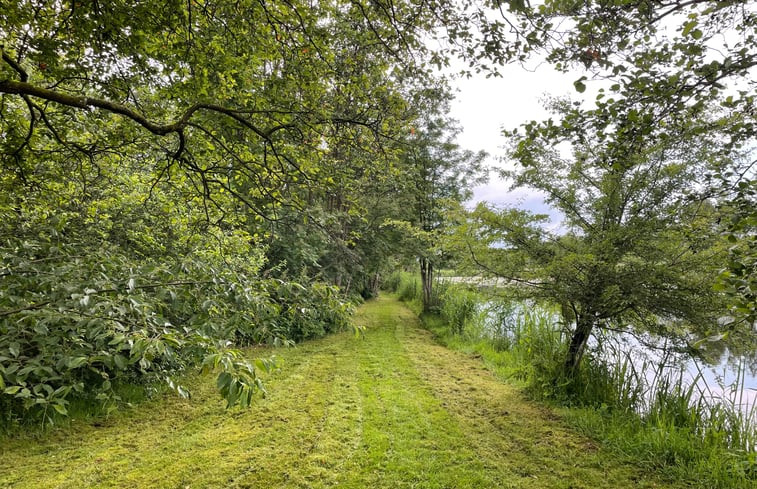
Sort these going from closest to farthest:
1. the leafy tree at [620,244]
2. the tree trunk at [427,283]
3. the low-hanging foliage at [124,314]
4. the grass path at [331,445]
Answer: the low-hanging foliage at [124,314], the grass path at [331,445], the leafy tree at [620,244], the tree trunk at [427,283]

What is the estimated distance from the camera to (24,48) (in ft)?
8.09

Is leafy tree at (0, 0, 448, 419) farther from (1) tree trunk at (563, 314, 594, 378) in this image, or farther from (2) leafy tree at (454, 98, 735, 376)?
(1) tree trunk at (563, 314, 594, 378)

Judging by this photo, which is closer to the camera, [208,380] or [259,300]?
[259,300]

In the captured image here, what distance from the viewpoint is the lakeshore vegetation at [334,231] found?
1.84 m

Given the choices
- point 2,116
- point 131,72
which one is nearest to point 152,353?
point 2,116

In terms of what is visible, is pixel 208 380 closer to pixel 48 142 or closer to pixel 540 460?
pixel 48 142

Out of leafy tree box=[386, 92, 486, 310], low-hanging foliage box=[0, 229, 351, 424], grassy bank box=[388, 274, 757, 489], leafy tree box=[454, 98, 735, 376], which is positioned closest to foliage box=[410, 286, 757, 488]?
grassy bank box=[388, 274, 757, 489]

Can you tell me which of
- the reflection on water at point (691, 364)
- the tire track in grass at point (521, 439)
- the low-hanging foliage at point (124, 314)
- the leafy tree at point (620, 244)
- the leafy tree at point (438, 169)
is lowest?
the tire track in grass at point (521, 439)

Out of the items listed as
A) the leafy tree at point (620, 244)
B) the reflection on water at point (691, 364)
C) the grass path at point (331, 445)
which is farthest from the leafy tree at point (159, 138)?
the reflection on water at point (691, 364)

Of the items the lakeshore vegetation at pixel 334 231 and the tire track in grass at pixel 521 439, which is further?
the tire track in grass at pixel 521 439

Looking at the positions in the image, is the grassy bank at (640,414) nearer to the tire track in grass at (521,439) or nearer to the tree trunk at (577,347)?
the tree trunk at (577,347)

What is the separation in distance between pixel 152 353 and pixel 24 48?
8.76ft

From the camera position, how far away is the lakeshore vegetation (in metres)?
1.84

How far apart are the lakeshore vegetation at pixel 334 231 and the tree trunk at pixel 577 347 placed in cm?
3
